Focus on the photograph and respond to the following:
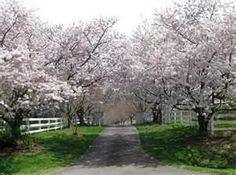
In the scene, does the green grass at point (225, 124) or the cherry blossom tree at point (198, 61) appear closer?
the cherry blossom tree at point (198, 61)

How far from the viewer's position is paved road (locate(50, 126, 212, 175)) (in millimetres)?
16908

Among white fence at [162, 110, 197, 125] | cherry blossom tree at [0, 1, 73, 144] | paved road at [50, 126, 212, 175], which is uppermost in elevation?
cherry blossom tree at [0, 1, 73, 144]

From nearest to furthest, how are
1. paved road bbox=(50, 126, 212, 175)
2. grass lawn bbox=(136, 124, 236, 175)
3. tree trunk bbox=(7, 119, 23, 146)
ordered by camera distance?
paved road bbox=(50, 126, 212, 175), grass lawn bbox=(136, 124, 236, 175), tree trunk bbox=(7, 119, 23, 146)

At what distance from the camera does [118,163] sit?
18.9 meters

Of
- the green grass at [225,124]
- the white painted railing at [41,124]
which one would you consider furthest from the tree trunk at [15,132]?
the green grass at [225,124]

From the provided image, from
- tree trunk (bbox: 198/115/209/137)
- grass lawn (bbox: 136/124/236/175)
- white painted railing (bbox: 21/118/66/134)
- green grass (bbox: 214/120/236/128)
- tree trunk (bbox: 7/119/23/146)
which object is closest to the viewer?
grass lawn (bbox: 136/124/236/175)

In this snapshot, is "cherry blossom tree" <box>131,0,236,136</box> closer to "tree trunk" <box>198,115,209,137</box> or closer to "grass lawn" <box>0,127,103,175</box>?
"tree trunk" <box>198,115,209,137</box>

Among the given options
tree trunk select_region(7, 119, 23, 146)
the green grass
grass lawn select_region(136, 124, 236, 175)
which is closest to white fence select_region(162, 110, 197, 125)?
the green grass

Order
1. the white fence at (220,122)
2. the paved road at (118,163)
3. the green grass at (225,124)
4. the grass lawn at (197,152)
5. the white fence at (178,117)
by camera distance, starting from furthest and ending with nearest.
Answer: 1. the white fence at (178,117)
2. the green grass at (225,124)
3. the white fence at (220,122)
4. the grass lawn at (197,152)
5. the paved road at (118,163)

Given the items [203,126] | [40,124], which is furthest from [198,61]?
[40,124]

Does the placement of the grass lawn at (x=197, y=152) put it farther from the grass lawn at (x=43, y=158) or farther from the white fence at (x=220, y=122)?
the grass lawn at (x=43, y=158)

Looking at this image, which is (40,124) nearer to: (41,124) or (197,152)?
(41,124)

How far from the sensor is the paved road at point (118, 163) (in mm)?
16908

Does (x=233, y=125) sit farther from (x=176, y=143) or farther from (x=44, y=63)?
(x=44, y=63)
